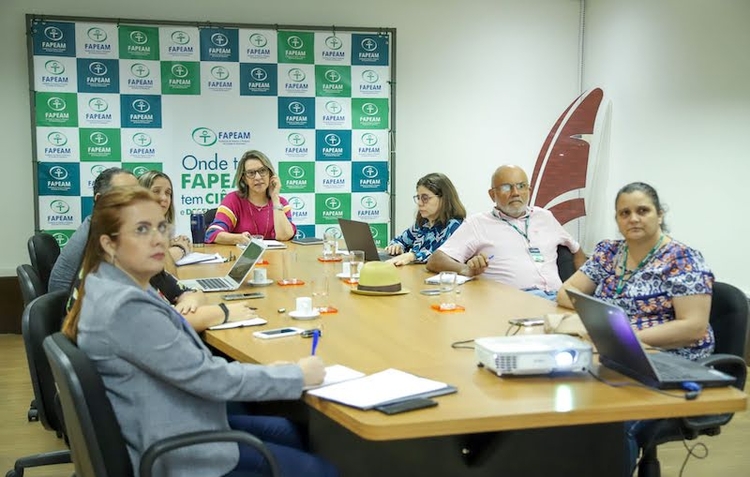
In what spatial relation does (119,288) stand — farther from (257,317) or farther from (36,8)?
(36,8)

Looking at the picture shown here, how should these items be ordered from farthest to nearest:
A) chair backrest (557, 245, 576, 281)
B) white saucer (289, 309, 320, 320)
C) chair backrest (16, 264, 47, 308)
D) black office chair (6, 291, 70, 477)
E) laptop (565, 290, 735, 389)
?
1. chair backrest (557, 245, 576, 281)
2. chair backrest (16, 264, 47, 308)
3. white saucer (289, 309, 320, 320)
4. black office chair (6, 291, 70, 477)
5. laptop (565, 290, 735, 389)

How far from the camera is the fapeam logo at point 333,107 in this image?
6355 millimetres

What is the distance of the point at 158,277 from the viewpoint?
3143 mm

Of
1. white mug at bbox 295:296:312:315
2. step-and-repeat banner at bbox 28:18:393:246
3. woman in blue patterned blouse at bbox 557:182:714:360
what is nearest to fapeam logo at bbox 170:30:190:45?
step-and-repeat banner at bbox 28:18:393:246

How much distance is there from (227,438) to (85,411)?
1.07ft

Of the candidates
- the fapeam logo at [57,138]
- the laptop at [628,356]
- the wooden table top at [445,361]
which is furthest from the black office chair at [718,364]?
the fapeam logo at [57,138]

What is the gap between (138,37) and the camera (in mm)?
5996

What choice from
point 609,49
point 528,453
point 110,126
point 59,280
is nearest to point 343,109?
point 110,126

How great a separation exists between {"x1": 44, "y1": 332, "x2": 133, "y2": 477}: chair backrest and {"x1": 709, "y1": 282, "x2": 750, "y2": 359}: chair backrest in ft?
6.59

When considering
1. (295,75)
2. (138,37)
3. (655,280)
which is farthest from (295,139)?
(655,280)

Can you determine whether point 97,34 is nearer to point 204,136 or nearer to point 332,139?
point 204,136

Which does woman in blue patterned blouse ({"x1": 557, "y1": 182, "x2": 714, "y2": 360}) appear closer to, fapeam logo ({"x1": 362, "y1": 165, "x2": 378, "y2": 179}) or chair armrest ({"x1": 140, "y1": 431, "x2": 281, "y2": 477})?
chair armrest ({"x1": 140, "y1": 431, "x2": 281, "y2": 477})

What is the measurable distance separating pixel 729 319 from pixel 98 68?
480 cm

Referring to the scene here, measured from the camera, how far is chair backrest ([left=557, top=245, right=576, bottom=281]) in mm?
4238
